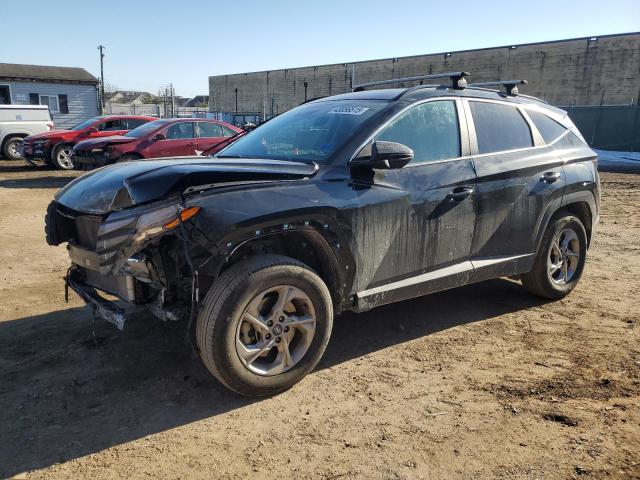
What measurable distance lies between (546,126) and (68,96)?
33.9 m

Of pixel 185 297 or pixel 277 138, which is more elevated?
pixel 277 138

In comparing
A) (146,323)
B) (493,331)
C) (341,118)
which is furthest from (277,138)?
(493,331)

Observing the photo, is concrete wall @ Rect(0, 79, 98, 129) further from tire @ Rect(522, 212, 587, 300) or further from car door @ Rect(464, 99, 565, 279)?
tire @ Rect(522, 212, 587, 300)

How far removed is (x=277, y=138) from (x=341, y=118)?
565 millimetres

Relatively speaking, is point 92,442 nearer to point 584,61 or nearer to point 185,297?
point 185,297

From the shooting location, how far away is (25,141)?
52.9 ft

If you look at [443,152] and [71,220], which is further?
[443,152]

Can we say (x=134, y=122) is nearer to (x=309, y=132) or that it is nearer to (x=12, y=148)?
(x=12, y=148)

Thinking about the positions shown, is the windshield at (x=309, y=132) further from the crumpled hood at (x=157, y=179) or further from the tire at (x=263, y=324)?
the tire at (x=263, y=324)

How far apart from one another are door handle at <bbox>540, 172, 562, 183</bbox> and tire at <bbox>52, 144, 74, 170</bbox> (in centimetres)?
1486

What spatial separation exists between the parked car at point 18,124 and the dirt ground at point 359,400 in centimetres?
1591

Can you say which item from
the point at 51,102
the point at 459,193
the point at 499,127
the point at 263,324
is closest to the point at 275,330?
the point at 263,324

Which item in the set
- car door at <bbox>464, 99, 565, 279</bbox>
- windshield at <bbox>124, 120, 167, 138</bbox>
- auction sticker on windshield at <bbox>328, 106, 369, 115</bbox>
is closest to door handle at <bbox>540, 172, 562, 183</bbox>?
car door at <bbox>464, 99, 565, 279</bbox>

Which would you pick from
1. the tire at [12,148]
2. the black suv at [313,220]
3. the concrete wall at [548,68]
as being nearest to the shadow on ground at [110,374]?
the black suv at [313,220]
